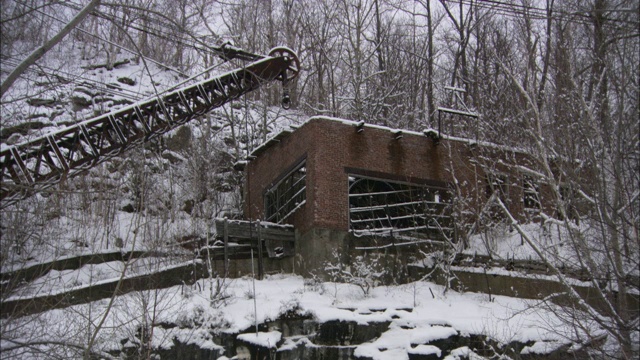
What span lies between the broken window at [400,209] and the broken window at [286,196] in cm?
176

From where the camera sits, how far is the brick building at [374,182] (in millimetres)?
21250

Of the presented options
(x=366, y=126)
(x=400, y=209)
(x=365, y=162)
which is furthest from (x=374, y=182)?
(x=366, y=126)

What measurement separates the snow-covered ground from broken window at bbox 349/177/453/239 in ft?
11.3

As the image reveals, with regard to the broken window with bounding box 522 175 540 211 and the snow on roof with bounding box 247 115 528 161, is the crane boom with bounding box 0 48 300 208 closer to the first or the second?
the snow on roof with bounding box 247 115 528 161

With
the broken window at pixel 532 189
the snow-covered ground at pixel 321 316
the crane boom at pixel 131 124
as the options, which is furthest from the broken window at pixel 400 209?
the crane boom at pixel 131 124

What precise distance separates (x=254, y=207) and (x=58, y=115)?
10786 millimetres

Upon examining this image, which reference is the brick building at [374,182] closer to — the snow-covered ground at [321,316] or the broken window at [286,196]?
the broken window at [286,196]

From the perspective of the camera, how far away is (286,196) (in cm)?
2458

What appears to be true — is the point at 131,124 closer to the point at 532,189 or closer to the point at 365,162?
the point at 365,162

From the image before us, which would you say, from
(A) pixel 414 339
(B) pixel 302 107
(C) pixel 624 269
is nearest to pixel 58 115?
(B) pixel 302 107

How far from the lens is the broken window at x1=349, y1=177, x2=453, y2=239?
72.3 ft

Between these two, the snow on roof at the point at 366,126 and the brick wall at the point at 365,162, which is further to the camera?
the snow on roof at the point at 366,126

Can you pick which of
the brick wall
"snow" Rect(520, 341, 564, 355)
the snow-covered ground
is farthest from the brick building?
"snow" Rect(520, 341, 564, 355)

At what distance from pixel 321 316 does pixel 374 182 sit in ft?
28.9
